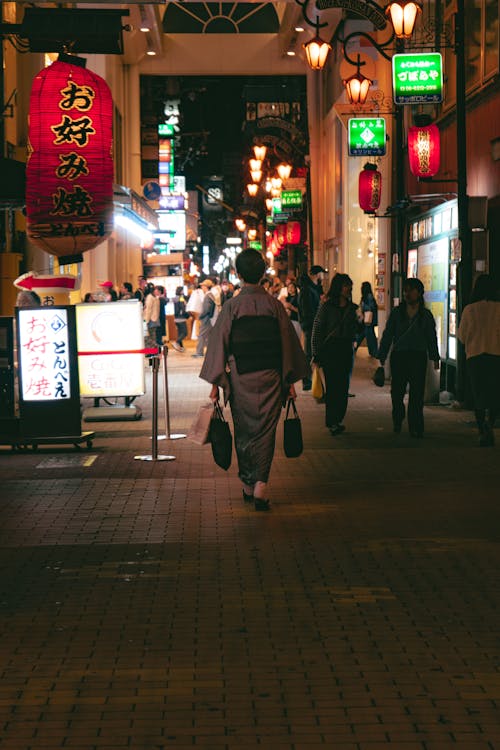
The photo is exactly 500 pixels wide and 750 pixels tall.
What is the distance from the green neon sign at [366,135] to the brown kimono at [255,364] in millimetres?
15337

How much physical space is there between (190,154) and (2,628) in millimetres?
87084

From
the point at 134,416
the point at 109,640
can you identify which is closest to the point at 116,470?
the point at 134,416

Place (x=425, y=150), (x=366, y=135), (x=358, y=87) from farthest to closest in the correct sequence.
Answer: (x=366, y=135)
(x=358, y=87)
(x=425, y=150)

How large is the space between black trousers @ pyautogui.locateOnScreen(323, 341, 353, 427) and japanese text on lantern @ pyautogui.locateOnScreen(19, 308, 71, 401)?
3.57 metres

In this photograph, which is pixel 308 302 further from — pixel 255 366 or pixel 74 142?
pixel 255 366

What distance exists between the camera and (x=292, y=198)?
44562 mm

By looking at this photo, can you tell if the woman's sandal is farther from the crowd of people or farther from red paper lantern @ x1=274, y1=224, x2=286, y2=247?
red paper lantern @ x1=274, y1=224, x2=286, y2=247

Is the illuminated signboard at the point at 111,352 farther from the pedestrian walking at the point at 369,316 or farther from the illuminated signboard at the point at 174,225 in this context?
the illuminated signboard at the point at 174,225

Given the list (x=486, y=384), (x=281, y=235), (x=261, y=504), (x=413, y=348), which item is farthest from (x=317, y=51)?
(x=281, y=235)

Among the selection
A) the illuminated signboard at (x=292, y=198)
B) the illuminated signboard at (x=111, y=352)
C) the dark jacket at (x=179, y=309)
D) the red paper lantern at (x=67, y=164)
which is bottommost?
the illuminated signboard at (x=111, y=352)

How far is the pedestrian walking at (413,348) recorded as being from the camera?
14.5m

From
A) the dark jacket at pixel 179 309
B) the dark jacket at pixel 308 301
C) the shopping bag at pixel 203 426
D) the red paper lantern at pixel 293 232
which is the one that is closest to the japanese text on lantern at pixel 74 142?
the dark jacket at pixel 308 301

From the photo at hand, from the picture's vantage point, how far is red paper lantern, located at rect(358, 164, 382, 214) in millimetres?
25688

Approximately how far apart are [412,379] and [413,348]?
390 mm
